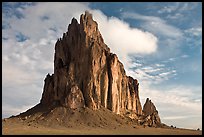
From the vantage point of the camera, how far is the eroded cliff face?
114m

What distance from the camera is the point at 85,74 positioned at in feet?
391

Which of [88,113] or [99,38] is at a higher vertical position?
[99,38]

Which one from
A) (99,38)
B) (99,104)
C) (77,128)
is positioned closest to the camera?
(77,128)

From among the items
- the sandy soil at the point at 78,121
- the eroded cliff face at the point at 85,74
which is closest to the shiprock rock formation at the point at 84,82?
the eroded cliff face at the point at 85,74

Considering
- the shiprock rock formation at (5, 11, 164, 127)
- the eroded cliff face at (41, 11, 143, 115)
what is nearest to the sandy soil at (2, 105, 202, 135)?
the shiprock rock formation at (5, 11, 164, 127)

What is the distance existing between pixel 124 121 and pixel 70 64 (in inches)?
1160

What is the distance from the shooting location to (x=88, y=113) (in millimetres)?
108125

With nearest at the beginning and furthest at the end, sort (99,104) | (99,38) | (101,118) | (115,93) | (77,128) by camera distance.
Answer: (77,128) → (101,118) → (99,104) → (115,93) → (99,38)

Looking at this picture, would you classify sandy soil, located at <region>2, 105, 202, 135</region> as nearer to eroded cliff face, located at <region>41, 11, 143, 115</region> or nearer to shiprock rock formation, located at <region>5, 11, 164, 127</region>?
shiprock rock formation, located at <region>5, 11, 164, 127</region>

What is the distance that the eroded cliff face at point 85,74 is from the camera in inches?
4486

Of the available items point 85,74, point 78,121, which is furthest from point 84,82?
point 78,121

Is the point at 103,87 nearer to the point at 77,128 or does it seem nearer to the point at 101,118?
the point at 101,118

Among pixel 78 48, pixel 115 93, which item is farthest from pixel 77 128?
pixel 78 48

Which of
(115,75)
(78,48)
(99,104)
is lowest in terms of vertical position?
(99,104)
